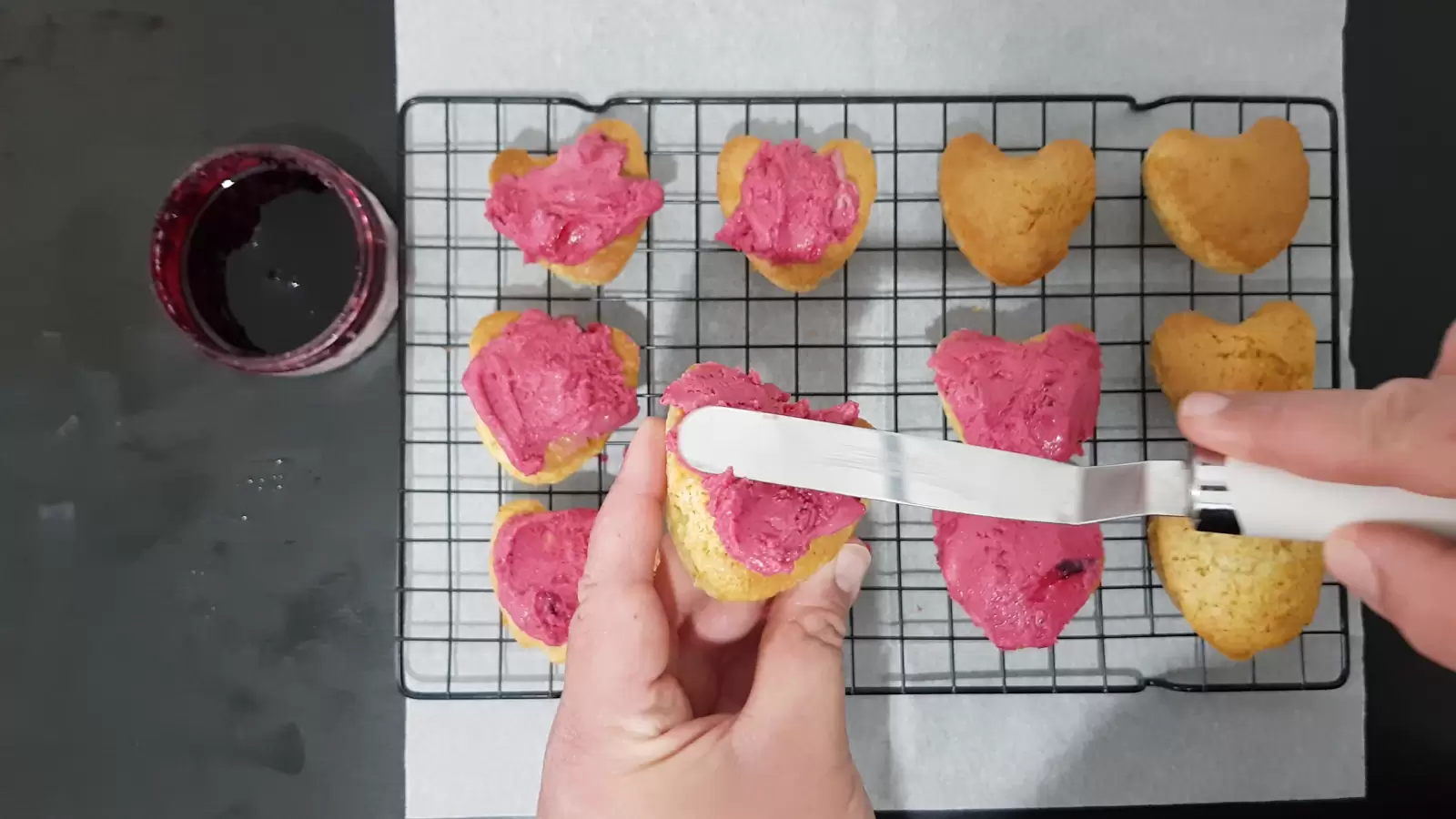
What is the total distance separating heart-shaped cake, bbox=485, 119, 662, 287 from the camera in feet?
3.67

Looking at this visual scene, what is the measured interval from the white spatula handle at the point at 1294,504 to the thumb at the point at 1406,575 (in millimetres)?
15

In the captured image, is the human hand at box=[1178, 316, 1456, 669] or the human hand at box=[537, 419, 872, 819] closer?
the human hand at box=[1178, 316, 1456, 669]

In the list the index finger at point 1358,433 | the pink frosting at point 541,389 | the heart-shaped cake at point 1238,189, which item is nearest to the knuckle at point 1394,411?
the index finger at point 1358,433

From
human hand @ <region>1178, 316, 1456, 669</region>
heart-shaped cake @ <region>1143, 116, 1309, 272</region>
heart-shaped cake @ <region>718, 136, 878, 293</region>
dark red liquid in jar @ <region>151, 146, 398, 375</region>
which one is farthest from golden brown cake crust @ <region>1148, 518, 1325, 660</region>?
dark red liquid in jar @ <region>151, 146, 398, 375</region>

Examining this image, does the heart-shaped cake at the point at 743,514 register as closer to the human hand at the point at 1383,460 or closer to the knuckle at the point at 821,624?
the knuckle at the point at 821,624

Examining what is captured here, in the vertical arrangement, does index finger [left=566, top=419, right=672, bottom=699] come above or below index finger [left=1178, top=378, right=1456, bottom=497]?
below

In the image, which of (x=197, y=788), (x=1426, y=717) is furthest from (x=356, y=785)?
(x=1426, y=717)

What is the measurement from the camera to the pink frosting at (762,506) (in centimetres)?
94

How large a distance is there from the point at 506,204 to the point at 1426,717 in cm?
154

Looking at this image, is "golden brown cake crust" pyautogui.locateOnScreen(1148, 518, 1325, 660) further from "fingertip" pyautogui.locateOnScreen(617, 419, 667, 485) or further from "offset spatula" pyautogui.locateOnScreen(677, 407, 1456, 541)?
"fingertip" pyautogui.locateOnScreen(617, 419, 667, 485)

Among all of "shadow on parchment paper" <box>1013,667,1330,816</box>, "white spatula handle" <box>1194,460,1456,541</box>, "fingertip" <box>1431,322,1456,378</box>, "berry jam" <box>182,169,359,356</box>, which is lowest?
"shadow on parchment paper" <box>1013,667,1330,816</box>

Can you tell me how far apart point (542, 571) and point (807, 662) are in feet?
1.25

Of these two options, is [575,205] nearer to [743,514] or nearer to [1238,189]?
[743,514]

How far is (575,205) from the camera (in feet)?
3.68
